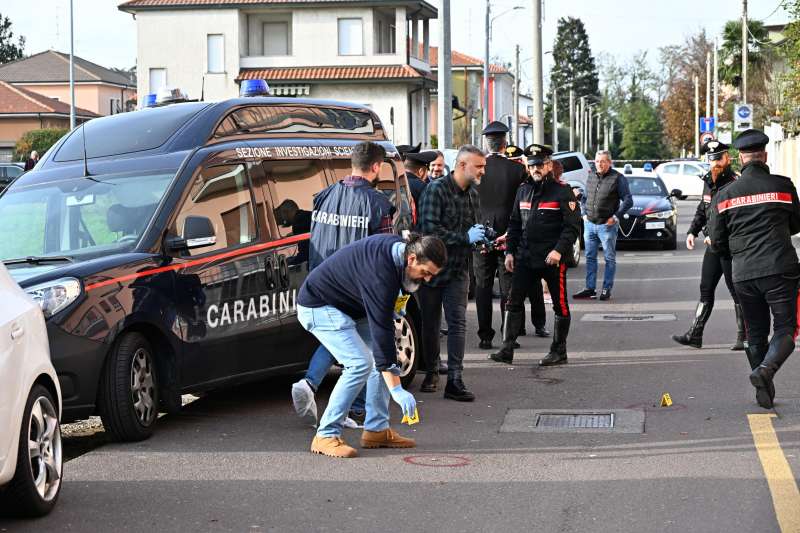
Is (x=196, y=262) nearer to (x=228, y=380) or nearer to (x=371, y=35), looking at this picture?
(x=228, y=380)

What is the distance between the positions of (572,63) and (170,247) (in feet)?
492

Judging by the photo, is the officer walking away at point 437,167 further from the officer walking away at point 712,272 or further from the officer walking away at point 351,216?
the officer walking away at point 351,216

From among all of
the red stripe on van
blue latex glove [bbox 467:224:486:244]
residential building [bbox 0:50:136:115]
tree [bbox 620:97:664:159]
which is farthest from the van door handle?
tree [bbox 620:97:664:159]

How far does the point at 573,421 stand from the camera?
9.02 metres

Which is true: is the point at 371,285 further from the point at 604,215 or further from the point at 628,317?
the point at 604,215

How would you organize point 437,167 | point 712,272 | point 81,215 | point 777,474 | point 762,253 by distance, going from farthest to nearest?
point 437,167 < point 712,272 < point 762,253 < point 81,215 < point 777,474

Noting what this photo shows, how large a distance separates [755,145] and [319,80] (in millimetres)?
55210

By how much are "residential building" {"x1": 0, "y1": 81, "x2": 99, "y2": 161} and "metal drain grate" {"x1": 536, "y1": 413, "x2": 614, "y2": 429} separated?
74.1m

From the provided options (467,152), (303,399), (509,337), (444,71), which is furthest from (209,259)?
(444,71)

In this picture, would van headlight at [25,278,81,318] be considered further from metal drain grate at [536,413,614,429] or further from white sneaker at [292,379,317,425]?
metal drain grate at [536,413,614,429]

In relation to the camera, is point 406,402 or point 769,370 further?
point 769,370

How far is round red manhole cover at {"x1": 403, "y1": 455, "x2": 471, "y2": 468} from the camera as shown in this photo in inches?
299

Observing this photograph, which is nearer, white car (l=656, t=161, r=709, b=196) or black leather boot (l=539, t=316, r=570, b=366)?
black leather boot (l=539, t=316, r=570, b=366)

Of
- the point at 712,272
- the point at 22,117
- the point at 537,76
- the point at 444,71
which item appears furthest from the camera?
the point at 22,117
